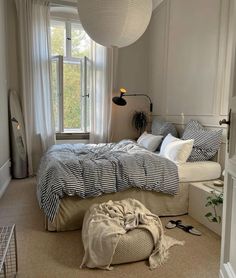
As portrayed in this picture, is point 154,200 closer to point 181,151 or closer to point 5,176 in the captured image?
point 181,151

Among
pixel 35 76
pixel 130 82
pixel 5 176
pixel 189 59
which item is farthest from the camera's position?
pixel 130 82

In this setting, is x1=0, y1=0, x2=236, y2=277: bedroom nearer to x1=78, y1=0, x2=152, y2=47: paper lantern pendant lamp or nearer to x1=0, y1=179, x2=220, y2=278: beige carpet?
x1=0, y1=179, x2=220, y2=278: beige carpet

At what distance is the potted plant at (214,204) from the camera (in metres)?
2.18

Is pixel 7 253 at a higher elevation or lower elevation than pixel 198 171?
lower

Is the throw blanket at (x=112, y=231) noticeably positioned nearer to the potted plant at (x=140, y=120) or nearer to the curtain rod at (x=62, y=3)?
the potted plant at (x=140, y=120)

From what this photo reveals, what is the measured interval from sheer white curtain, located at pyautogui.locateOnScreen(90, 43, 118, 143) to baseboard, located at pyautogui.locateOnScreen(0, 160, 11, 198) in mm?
1612

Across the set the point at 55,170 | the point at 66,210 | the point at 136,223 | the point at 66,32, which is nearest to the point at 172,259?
the point at 136,223

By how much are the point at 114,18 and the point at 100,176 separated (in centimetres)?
151

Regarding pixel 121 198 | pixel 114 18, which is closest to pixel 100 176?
pixel 121 198

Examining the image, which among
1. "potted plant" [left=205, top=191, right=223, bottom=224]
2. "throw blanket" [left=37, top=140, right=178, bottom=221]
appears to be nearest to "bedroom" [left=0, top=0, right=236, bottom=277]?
"potted plant" [left=205, top=191, right=223, bottom=224]

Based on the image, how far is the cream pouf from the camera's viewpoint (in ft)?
5.92

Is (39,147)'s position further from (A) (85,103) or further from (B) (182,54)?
(B) (182,54)

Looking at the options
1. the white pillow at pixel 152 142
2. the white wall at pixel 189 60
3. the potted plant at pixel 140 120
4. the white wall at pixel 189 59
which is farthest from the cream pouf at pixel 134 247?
the potted plant at pixel 140 120

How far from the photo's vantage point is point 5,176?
3652mm
